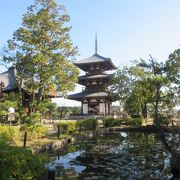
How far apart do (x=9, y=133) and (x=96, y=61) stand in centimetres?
3904

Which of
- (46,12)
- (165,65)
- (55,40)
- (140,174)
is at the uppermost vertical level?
(46,12)

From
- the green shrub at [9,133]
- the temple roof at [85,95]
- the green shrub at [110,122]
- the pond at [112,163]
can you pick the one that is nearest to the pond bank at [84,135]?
the pond at [112,163]

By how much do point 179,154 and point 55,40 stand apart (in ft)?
54.5

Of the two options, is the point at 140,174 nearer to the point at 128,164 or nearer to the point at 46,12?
the point at 128,164

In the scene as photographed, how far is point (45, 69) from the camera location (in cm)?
2556

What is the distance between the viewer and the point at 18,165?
821 centimetres

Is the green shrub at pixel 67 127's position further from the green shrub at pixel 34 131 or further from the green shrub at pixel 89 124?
the green shrub at pixel 89 124

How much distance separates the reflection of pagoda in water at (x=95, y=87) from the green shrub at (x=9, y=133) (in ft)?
113

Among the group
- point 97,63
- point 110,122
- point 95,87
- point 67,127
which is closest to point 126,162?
point 67,127


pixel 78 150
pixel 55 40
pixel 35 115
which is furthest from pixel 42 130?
pixel 55 40

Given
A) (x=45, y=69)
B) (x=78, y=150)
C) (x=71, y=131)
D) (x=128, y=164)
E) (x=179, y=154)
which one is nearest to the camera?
(x=179, y=154)

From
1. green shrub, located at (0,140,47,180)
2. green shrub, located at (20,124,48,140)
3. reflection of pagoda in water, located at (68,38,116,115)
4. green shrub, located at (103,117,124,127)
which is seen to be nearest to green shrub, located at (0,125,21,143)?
green shrub, located at (20,124,48,140)

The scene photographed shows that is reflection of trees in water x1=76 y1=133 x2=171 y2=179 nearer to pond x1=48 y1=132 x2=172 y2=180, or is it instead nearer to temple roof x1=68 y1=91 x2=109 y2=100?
pond x1=48 y1=132 x2=172 y2=180

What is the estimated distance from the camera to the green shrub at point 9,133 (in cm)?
1789
